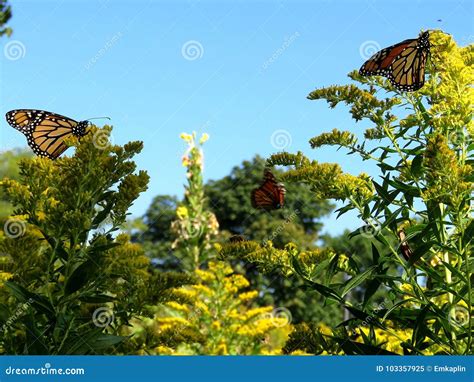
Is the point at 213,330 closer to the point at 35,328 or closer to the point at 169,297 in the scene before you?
the point at 169,297

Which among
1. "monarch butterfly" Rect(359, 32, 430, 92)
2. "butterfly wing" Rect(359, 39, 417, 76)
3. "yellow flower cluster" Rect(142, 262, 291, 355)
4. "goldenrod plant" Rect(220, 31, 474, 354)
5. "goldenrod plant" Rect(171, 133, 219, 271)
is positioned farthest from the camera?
"goldenrod plant" Rect(171, 133, 219, 271)

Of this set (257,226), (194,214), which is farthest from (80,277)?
(257,226)

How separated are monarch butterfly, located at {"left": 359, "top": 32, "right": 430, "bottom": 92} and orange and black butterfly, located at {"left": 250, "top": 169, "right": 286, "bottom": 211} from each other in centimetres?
167

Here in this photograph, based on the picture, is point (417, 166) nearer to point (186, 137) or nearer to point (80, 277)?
point (80, 277)

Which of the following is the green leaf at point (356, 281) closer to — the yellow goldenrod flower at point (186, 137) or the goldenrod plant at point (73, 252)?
the goldenrod plant at point (73, 252)

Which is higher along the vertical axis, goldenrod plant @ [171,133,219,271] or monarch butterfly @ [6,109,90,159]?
goldenrod plant @ [171,133,219,271]

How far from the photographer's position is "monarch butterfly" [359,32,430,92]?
152 inches

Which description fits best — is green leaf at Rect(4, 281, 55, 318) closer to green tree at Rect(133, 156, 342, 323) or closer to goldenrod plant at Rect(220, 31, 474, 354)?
goldenrod plant at Rect(220, 31, 474, 354)

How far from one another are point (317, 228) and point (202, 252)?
23171mm

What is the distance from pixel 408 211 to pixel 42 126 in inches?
117

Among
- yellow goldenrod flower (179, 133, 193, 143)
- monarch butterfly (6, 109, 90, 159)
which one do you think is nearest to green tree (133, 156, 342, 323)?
yellow goldenrod flower (179, 133, 193, 143)

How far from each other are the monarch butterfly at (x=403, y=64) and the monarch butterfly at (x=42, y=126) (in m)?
2.32

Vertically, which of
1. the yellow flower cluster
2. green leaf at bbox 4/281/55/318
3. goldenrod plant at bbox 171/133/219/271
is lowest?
green leaf at bbox 4/281/55/318

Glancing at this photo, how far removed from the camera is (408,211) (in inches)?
134
